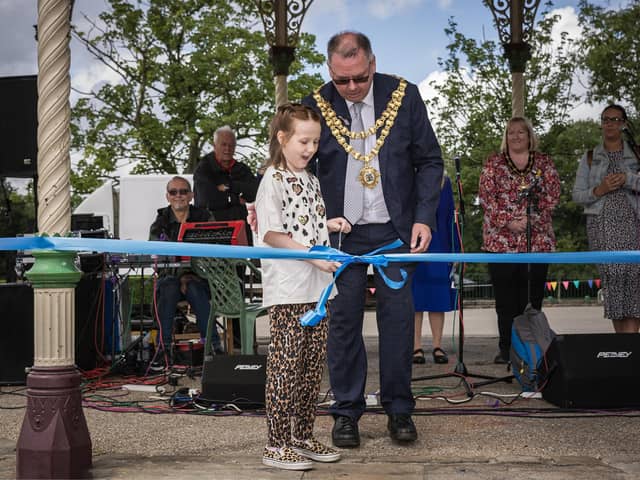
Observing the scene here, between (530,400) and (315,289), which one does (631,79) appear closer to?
(530,400)

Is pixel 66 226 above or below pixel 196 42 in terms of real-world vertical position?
below

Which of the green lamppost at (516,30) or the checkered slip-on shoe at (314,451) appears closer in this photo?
the checkered slip-on shoe at (314,451)

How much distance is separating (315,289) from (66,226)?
1291 mm

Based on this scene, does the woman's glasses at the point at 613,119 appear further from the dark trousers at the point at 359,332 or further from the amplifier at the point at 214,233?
the dark trousers at the point at 359,332

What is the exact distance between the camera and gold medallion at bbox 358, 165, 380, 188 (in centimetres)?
452

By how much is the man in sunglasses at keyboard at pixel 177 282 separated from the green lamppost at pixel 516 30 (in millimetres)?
3490

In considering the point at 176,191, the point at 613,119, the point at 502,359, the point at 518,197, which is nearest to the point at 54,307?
the point at 176,191

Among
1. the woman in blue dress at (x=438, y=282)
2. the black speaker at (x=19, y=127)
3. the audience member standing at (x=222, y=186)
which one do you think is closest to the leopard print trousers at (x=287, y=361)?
the woman in blue dress at (x=438, y=282)

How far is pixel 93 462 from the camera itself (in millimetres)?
4238

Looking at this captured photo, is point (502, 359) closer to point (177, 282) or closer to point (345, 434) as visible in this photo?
point (177, 282)

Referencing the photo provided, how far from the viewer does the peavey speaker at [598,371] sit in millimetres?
5250

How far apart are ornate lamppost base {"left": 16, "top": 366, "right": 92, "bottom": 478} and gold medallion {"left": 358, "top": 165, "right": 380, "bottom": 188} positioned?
1.67 m

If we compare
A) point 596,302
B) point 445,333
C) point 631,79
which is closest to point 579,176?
point 445,333

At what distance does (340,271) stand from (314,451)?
0.83m
